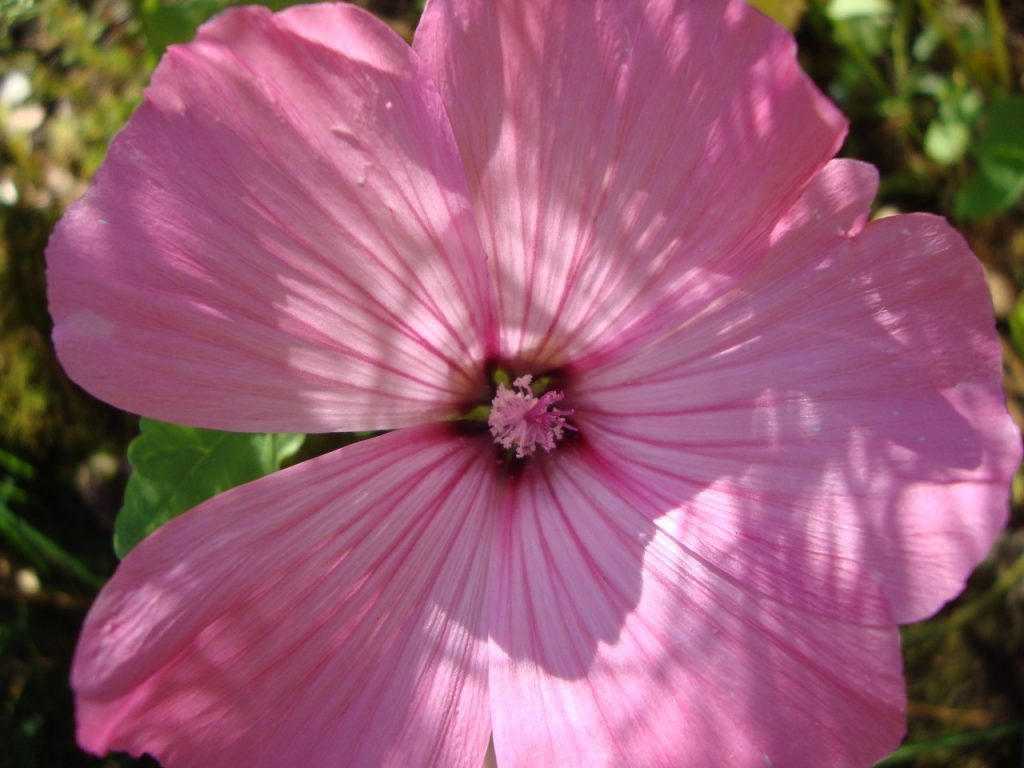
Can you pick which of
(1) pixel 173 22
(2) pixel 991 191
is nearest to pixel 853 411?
(2) pixel 991 191

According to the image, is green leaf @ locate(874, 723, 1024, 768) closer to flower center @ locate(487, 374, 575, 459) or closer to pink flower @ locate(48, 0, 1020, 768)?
pink flower @ locate(48, 0, 1020, 768)

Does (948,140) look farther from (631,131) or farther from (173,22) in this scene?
(173,22)

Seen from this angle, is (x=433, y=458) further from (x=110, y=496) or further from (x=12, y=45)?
(x=12, y=45)

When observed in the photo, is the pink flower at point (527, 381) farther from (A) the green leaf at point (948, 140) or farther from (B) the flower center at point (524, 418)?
(A) the green leaf at point (948, 140)

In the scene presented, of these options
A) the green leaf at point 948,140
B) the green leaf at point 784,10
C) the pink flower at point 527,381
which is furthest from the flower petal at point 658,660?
the green leaf at point 948,140

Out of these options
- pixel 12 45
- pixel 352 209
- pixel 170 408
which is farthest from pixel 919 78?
pixel 12 45
